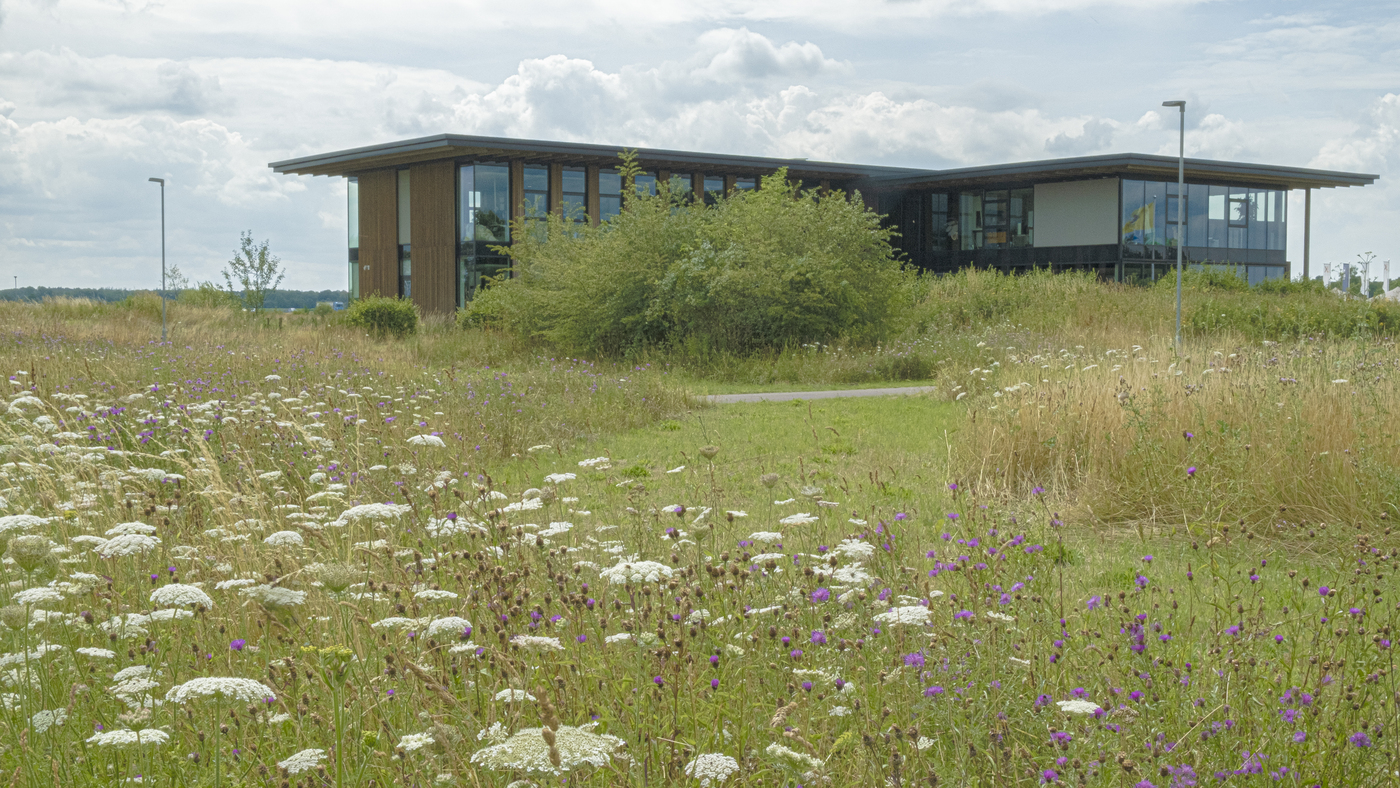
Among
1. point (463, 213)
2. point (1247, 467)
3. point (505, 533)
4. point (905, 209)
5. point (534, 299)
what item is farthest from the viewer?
point (905, 209)

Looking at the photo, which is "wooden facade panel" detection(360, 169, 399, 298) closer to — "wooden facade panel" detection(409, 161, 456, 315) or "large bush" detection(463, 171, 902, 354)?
"wooden facade panel" detection(409, 161, 456, 315)

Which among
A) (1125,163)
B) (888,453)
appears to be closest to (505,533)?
(888,453)

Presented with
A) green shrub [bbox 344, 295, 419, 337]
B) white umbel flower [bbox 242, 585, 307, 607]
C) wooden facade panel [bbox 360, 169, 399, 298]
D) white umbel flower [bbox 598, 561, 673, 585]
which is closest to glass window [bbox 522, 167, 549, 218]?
wooden facade panel [bbox 360, 169, 399, 298]

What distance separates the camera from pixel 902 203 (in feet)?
155

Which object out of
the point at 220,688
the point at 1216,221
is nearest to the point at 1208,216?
the point at 1216,221

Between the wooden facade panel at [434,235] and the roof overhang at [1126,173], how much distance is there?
18422 mm

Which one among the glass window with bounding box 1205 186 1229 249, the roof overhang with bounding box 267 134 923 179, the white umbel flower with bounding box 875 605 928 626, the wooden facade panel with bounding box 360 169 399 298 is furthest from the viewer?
the glass window with bounding box 1205 186 1229 249

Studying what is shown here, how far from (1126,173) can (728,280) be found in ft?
85.6

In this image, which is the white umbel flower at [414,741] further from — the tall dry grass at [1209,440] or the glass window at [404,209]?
the glass window at [404,209]

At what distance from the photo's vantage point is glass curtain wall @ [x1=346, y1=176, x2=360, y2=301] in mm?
44812

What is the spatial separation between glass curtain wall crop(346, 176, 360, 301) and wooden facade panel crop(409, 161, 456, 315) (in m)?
5.40

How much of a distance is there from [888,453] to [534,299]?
16.7 meters

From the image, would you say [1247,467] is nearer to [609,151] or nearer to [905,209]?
[609,151]

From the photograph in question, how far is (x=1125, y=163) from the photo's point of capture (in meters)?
39.1
